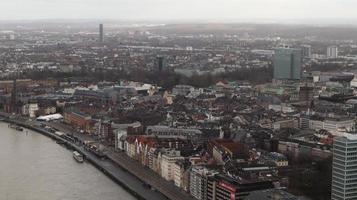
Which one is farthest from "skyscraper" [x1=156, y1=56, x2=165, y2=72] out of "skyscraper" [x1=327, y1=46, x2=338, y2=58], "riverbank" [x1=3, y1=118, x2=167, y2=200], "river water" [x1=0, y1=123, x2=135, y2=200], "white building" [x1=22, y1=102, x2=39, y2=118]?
"river water" [x1=0, y1=123, x2=135, y2=200]

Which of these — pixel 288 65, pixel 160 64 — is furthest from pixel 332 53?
pixel 160 64

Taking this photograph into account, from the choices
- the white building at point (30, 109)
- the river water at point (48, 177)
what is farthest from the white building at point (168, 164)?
the white building at point (30, 109)

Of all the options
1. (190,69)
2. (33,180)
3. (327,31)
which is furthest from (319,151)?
(327,31)

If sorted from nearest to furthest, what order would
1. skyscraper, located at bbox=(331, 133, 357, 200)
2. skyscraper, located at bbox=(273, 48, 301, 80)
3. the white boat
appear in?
skyscraper, located at bbox=(331, 133, 357, 200), the white boat, skyscraper, located at bbox=(273, 48, 301, 80)

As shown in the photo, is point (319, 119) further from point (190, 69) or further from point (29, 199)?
point (190, 69)

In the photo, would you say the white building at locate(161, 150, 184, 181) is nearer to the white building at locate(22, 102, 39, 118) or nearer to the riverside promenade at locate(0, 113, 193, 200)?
the riverside promenade at locate(0, 113, 193, 200)

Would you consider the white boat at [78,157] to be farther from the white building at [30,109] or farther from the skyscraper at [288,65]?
the skyscraper at [288,65]

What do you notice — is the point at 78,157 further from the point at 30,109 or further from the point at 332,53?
the point at 332,53
